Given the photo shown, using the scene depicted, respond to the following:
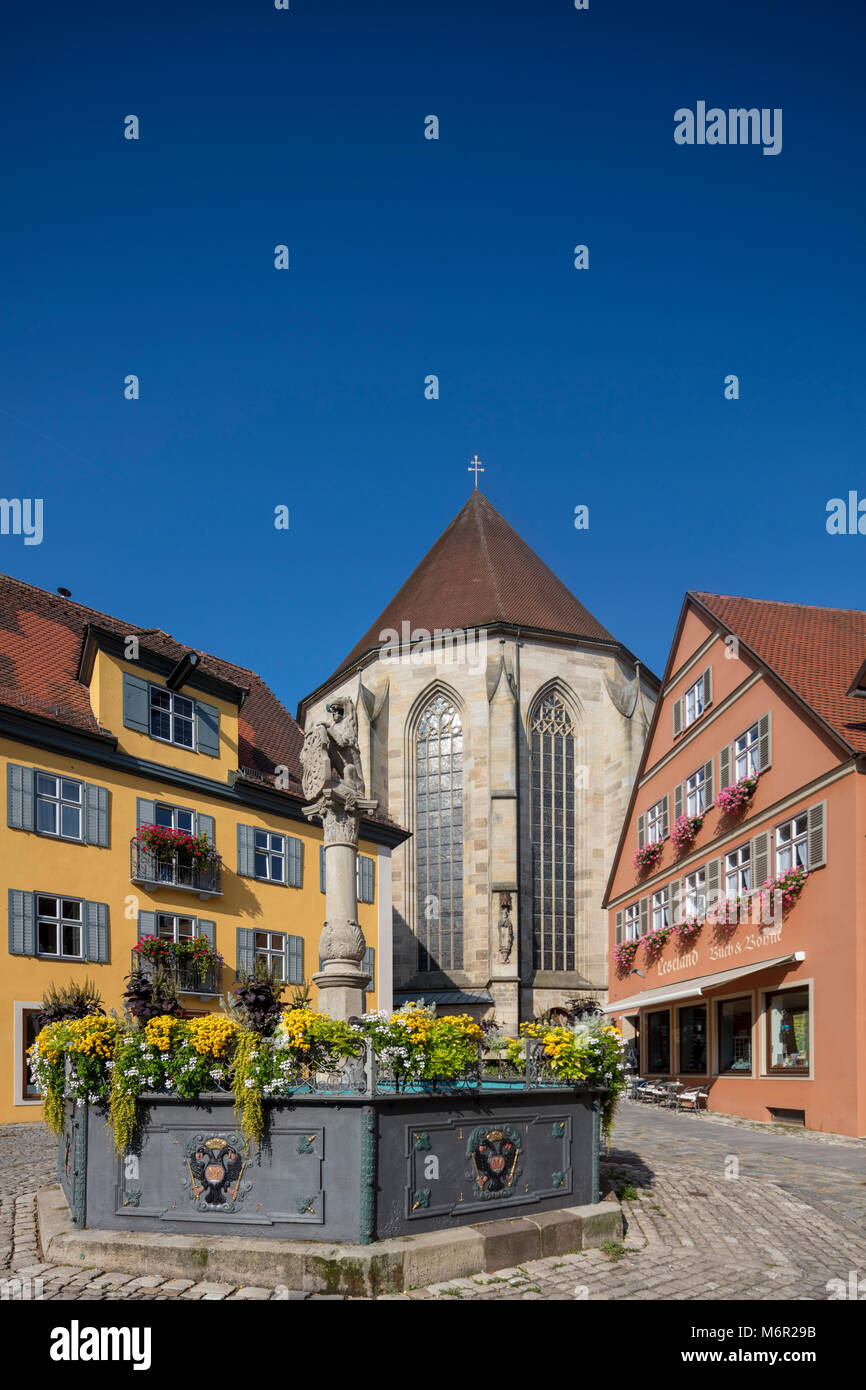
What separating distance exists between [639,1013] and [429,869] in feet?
43.8

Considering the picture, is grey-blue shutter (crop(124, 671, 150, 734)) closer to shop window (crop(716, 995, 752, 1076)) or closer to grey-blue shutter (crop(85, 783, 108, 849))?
grey-blue shutter (crop(85, 783, 108, 849))

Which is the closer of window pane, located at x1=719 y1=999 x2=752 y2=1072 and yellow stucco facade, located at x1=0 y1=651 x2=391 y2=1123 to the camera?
yellow stucco facade, located at x1=0 y1=651 x2=391 y2=1123

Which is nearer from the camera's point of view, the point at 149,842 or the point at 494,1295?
the point at 494,1295

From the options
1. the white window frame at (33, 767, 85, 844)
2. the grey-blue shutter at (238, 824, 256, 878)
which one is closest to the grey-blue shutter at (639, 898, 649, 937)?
the grey-blue shutter at (238, 824, 256, 878)

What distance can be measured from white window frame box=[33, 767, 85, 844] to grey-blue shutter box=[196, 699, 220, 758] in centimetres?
360

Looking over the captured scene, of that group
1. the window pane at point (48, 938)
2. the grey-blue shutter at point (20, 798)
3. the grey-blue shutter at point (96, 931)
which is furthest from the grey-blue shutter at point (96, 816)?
the window pane at point (48, 938)

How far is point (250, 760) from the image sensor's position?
2652 cm

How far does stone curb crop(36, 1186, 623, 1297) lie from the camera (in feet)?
23.2

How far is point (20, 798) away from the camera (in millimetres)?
19594

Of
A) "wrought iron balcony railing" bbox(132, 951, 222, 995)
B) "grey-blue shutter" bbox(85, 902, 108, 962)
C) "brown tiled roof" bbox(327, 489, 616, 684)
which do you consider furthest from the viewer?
"brown tiled roof" bbox(327, 489, 616, 684)

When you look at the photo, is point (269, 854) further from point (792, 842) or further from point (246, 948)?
point (792, 842)

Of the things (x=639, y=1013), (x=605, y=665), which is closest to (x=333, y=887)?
(x=639, y=1013)
